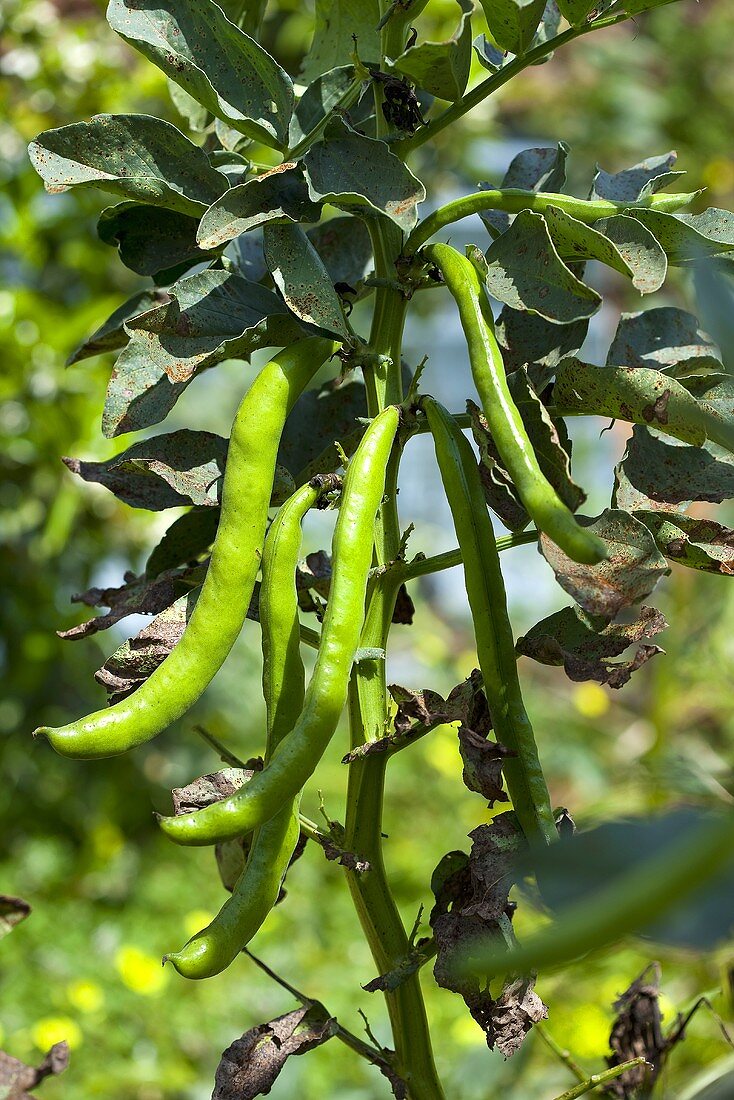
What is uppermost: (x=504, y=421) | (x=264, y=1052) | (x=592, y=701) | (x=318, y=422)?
(x=592, y=701)

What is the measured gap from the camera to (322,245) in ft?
2.02

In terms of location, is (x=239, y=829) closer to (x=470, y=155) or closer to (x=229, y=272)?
(x=229, y=272)

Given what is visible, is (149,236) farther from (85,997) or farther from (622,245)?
(85,997)

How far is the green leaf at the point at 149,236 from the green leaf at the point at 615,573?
10.9 inches

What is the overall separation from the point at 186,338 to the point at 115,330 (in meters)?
0.10

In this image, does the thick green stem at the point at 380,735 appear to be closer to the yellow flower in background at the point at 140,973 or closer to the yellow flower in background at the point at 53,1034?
the yellow flower in background at the point at 53,1034

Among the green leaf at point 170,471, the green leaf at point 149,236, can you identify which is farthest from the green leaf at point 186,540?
the green leaf at point 149,236

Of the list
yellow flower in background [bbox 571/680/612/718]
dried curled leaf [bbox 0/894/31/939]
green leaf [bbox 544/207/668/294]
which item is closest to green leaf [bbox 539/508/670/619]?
green leaf [bbox 544/207/668/294]

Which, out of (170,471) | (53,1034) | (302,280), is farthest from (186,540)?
(53,1034)

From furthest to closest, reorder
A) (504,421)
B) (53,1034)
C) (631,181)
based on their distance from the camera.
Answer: (53,1034)
(631,181)
(504,421)

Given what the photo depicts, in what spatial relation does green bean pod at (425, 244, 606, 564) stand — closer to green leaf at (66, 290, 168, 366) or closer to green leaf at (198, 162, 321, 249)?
green leaf at (198, 162, 321, 249)

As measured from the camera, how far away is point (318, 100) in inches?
19.9

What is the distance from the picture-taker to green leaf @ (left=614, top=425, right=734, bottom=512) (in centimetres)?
51

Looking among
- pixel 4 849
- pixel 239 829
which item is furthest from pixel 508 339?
pixel 4 849
